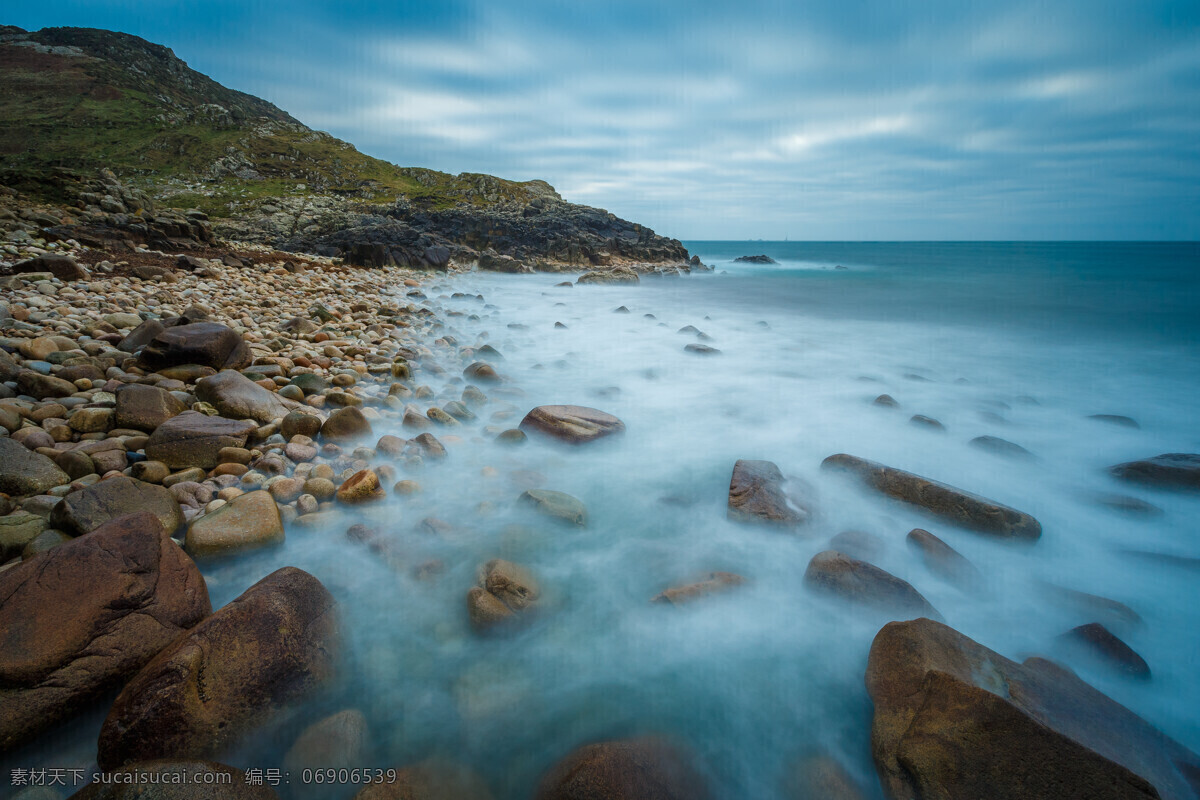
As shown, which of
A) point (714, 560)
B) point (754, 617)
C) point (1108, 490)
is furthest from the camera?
point (1108, 490)

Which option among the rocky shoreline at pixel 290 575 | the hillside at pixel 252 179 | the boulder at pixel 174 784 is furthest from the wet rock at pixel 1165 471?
the hillside at pixel 252 179

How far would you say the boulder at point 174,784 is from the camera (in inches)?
54.7

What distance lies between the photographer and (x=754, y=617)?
9.03ft

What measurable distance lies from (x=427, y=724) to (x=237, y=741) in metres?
0.69

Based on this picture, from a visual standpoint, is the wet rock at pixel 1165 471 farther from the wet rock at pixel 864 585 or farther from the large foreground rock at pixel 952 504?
the wet rock at pixel 864 585

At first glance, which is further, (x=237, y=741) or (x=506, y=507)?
(x=506, y=507)

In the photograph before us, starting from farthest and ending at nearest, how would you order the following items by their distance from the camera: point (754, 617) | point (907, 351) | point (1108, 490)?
point (907, 351) < point (1108, 490) < point (754, 617)

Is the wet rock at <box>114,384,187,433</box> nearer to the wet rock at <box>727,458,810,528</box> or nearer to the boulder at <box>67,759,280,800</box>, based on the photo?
the boulder at <box>67,759,280,800</box>

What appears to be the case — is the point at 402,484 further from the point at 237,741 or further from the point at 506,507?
the point at 237,741

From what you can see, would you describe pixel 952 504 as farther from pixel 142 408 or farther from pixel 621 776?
pixel 142 408

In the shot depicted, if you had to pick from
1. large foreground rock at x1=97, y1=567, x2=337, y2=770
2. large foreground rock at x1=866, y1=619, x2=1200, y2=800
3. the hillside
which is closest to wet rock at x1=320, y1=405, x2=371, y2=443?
large foreground rock at x1=97, y1=567, x2=337, y2=770

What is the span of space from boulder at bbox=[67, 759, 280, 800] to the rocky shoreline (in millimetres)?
11

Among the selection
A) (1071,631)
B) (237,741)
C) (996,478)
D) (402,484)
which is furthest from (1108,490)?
(237,741)

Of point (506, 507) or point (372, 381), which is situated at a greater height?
point (372, 381)
